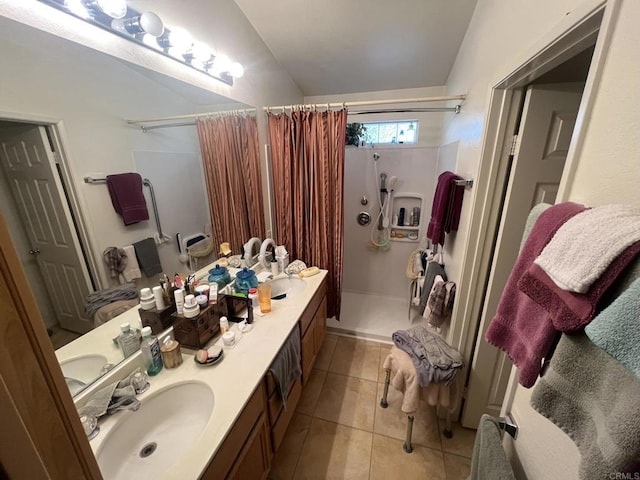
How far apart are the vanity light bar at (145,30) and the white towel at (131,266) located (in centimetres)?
84

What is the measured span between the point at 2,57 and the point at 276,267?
5.24 feet

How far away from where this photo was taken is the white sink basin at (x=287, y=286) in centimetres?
194

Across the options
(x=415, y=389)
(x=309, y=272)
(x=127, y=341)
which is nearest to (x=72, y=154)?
(x=127, y=341)

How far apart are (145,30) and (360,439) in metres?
2.43

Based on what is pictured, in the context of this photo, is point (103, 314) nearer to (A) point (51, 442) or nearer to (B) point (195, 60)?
(A) point (51, 442)

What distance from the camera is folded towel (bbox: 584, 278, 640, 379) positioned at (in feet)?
0.98

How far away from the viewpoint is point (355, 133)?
9.00ft

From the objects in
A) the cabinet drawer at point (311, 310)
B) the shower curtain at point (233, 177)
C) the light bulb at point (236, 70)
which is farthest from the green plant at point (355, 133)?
the cabinet drawer at point (311, 310)

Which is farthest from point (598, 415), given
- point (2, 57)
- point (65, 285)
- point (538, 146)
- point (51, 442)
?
point (2, 57)

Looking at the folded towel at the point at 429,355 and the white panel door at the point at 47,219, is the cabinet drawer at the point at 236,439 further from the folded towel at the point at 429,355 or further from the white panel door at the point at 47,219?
the folded towel at the point at 429,355

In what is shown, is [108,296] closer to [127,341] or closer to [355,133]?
[127,341]

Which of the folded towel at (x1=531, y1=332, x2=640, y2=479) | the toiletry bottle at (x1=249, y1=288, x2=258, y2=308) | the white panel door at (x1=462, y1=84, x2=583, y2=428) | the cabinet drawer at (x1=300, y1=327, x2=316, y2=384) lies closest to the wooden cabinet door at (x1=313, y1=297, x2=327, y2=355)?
the cabinet drawer at (x1=300, y1=327, x2=316, y2=384)

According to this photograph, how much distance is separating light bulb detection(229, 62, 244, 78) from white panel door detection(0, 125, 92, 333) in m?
1.11

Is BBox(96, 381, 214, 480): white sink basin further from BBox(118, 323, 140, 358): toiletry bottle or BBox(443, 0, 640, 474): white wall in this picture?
BBox(443, 0, 640, 474): white wall
